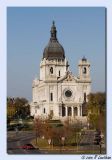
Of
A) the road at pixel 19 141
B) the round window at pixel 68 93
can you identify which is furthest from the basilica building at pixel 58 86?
the road at pixel 19 141

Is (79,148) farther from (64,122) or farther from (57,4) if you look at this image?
(57,4)

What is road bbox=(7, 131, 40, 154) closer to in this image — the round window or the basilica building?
the basilica building

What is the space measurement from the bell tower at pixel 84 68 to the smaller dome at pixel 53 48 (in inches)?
9.7

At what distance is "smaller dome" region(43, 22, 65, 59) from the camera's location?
9312 mm

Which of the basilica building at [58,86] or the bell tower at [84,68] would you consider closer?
the bell tower at [84,68]

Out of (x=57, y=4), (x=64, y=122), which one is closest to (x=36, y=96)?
(x=64, y=122)

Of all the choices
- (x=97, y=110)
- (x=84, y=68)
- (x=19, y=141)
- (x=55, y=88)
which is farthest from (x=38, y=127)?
(x=55, y=88)

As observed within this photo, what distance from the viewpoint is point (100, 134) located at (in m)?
9.18

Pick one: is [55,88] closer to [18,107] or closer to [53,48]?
[53,48]

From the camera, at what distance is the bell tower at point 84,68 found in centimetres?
930

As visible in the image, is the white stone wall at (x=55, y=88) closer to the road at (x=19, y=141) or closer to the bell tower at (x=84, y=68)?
the bell tower at (x=84, y=68)

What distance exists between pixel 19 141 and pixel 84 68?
41.3 inches

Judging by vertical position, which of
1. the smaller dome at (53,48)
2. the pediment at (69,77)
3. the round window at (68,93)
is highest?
the smaller dome at (53,48)

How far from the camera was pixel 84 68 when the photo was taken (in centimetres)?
956
